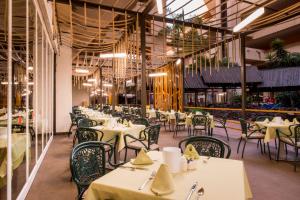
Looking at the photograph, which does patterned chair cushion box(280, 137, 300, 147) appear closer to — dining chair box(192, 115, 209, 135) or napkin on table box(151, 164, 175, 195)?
dining chair box(192, 115, 209, 135)

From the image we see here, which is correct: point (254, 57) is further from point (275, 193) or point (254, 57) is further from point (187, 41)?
point (275, 193)

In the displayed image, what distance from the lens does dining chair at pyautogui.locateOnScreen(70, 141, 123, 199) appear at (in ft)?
7.91

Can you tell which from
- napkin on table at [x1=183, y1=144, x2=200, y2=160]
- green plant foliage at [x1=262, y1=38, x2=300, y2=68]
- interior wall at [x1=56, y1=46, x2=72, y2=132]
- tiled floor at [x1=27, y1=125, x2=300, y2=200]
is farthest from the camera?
green plant foliage at [x1=262, y1=38, x2=300, y2=68]

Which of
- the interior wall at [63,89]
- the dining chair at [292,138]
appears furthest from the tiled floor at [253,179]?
the interior wall at [63,89]

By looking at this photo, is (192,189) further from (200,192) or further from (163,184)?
(163,184)

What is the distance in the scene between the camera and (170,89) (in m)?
13.3

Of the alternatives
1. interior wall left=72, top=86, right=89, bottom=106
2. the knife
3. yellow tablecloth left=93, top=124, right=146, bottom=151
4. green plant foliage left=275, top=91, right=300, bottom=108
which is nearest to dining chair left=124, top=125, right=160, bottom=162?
yellow tablecloth left=93, top=124, right=146, bottom=151

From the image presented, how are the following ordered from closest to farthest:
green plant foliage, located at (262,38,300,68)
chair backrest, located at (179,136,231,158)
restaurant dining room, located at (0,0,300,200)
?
restaurant dining room, located at (0,0,300,200) < chair backrest, located at (179,136,231,158) < green plant foliage, located at (262,38,300,68)

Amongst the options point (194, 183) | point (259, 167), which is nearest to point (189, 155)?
point (194, 183)

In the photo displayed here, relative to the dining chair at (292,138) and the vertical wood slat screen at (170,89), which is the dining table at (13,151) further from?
the vertical wood slat screen at (170,89)

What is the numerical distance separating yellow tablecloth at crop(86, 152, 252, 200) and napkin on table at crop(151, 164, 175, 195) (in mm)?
31

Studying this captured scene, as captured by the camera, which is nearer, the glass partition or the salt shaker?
the salt shaker

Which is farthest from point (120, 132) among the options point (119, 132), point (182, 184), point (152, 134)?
point (182, 184)

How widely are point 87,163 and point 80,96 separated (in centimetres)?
2128
